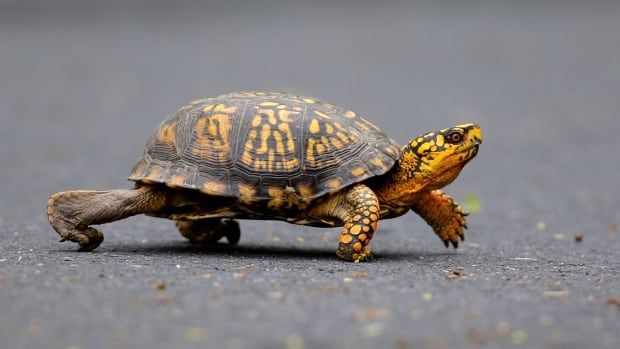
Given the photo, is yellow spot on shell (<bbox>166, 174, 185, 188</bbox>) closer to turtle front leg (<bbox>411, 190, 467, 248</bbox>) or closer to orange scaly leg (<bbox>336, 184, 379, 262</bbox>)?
orange scaly leg (<bbox>336, 184, 379, 262</bbox>)

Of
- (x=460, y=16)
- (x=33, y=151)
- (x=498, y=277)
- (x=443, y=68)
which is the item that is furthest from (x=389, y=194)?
(x=460, y=16)

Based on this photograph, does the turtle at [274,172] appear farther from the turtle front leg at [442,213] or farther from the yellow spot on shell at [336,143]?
the turtle front leg at [442,213]

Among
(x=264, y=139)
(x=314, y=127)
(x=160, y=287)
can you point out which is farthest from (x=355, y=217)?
(x=160, y=287)

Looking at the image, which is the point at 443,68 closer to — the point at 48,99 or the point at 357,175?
the point at 48,99

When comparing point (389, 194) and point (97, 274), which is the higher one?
point (389, 194)

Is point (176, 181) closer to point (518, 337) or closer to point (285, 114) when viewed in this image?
point (285, 114)

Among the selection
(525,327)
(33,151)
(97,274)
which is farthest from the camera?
(33,151)

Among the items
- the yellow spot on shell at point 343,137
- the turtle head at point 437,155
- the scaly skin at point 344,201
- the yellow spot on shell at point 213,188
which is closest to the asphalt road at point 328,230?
the scaly skin at point 344,201
